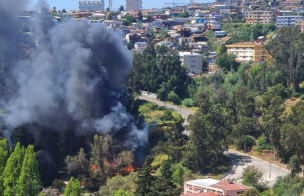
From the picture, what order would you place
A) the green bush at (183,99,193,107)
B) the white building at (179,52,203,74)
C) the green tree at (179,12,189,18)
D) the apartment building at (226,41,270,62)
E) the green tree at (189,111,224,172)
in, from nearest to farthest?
the green tree at (189,111,224,172), the green bush at (183,99,193,107), the apartment building at (226,41,270,62), the white building at (179,52,203,74), the green tree at (179,12,189,18)

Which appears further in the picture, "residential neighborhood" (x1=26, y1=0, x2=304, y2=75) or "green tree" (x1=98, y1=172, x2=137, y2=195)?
"residential neighborhood" (x1=26, y1=0, x2=304, y2=75)

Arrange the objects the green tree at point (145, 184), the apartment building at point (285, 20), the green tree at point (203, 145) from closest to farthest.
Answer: the green tree at point (145, 184) → the green tree at point (203, 145) → the apartment building at point (285, 20)

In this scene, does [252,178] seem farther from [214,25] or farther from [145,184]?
[214,25]

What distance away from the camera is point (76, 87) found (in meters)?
44.2

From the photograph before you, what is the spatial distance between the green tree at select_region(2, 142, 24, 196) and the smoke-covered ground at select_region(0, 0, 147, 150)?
27.2ft

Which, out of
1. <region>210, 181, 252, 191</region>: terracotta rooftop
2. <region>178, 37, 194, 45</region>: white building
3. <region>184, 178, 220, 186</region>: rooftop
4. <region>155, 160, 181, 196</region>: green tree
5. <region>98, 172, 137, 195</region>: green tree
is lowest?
<region>98, 172, 137, 195</region>: green tree

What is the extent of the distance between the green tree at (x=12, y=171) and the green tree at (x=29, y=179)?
0.49 meters

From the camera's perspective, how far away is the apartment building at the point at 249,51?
67938 mm

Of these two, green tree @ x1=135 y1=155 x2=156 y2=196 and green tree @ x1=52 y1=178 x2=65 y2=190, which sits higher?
green tree @ x1=135 y1=155 x2=156 y2=196

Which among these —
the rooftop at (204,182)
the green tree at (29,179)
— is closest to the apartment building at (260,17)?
the rooftop at (204,182)

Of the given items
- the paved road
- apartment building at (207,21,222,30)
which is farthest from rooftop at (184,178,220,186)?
apartment building at (207,21,222,30)

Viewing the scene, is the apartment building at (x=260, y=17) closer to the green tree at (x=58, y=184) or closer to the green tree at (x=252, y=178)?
the green tree at (x=252, y=178)

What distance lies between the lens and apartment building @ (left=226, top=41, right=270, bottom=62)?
223 feet

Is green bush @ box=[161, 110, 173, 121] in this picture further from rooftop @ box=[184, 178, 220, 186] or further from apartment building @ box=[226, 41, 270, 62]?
apartment building @ box=[226, 41, 270, 62]
